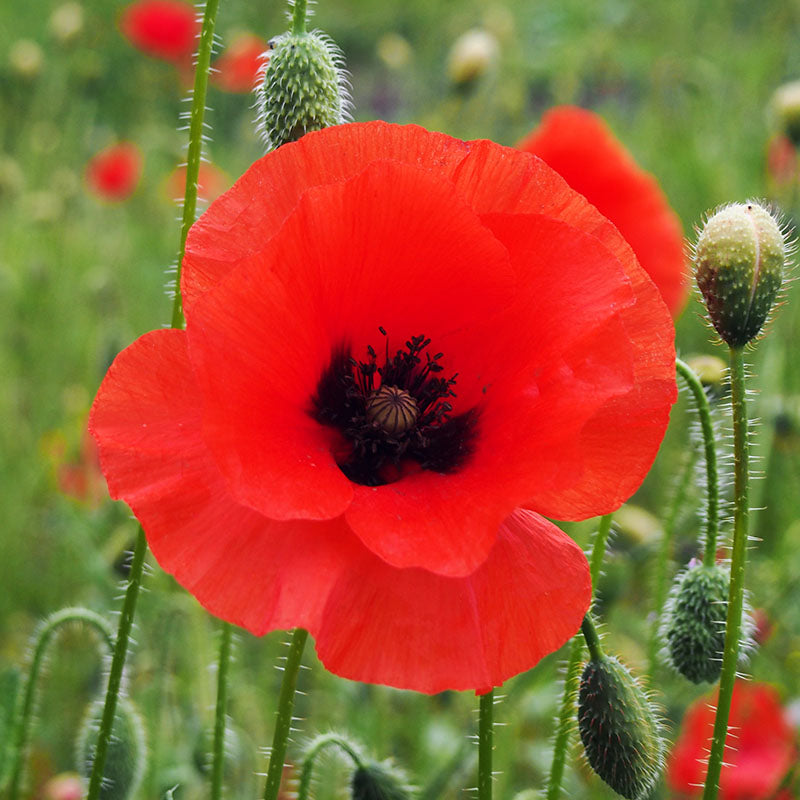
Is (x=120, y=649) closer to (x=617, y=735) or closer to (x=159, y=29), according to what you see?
(x=617, y=735)

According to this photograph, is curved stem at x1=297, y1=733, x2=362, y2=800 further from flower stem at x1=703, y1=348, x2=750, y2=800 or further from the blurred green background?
flower stem at x1=703, y1=348, x2=750, y2=800

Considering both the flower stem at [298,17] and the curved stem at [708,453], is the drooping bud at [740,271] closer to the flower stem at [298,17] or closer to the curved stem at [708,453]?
the curved stem at [708,453]

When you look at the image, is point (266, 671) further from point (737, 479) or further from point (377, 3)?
point (377, 3)

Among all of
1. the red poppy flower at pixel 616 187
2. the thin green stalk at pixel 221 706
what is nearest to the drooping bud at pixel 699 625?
the thin green stalk at pixel 221 706

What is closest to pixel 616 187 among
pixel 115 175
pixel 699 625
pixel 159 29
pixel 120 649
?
pixel 699 625

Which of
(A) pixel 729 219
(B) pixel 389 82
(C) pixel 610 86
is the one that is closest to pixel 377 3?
(B) pixel 389 82

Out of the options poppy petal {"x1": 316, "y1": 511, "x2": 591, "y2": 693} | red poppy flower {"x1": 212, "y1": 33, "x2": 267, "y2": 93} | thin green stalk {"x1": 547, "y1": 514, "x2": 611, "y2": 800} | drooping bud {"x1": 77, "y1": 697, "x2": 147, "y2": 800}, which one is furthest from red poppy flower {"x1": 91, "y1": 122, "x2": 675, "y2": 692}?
red poppy flower {"x1": 212, "y1": 33, "x2": 267, "y2": 93}
